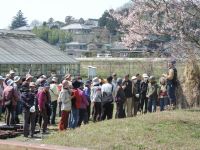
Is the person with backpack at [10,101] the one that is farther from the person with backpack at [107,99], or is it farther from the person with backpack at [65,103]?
the person with backpack at [107,99]

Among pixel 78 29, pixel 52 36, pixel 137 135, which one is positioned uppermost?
pixel 78 29

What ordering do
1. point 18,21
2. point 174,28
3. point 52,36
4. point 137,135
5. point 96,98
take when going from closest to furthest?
point 137,135 < point 174,28 < point 96,98 < point 52,36 < point 18,21

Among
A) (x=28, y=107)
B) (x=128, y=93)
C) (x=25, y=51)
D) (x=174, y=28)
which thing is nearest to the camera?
(x=28, y=107)

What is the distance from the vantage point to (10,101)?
15.6 m

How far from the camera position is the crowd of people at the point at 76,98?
14555mm

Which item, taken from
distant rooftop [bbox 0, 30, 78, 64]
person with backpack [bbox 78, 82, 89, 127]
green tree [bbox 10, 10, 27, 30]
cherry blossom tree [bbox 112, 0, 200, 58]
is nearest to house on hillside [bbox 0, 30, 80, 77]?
distant rooftop [bbox 0, 30, 78, 64]

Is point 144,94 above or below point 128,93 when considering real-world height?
below

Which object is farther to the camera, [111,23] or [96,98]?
[111,23]

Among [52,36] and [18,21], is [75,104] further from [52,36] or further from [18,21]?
[18,21]

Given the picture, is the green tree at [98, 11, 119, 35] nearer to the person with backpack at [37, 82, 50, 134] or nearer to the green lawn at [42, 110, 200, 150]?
the person with backpack at [37, 82, 50, 134]

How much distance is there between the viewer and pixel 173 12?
14.8 metres

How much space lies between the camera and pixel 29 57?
118 ft

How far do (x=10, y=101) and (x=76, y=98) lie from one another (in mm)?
2130

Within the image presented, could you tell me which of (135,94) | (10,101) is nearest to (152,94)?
(135,94)
